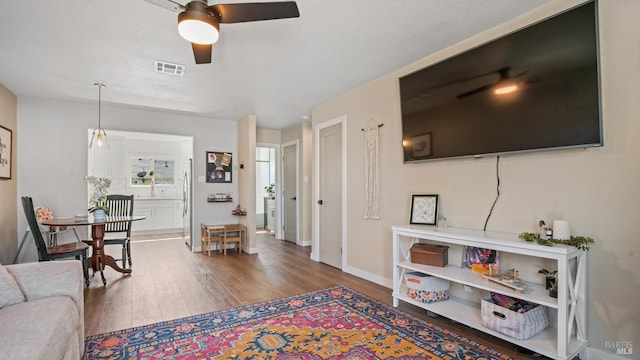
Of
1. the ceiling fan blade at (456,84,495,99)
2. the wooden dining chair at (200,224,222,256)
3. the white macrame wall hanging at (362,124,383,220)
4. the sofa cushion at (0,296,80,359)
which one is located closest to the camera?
the sofa cushion at (0,296,80,359)

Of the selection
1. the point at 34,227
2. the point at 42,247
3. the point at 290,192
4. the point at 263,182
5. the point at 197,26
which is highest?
the point at 197,26

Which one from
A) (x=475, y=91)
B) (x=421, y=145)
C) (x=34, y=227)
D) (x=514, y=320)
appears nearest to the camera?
(x=514, y=320)

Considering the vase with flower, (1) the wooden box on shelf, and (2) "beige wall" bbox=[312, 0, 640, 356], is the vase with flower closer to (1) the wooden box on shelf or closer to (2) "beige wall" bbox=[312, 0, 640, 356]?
(1) the wooden box on shelf

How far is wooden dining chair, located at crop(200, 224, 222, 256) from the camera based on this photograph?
5.04m

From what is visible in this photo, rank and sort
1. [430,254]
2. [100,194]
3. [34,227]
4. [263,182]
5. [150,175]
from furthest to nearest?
[263,182] < [150,175] < [100,194] < [34,227] < [430,254]

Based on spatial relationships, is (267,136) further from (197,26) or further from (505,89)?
(505,89)

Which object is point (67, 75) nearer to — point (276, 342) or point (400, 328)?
point (276, 342)

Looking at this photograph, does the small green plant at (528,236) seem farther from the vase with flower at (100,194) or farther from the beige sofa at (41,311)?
the vase with flower at (100,194)

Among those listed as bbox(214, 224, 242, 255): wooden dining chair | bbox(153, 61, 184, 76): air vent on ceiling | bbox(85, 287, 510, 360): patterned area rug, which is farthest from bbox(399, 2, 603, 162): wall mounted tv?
bbox(214, 224, 242, 255): wooden dining chair

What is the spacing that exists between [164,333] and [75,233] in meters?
3.18

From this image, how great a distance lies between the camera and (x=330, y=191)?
4.38 m

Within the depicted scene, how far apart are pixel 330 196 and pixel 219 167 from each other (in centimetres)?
243

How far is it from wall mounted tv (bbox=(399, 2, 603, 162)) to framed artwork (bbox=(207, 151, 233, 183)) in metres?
3.92


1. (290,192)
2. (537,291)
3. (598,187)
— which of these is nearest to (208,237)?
(290,192)
